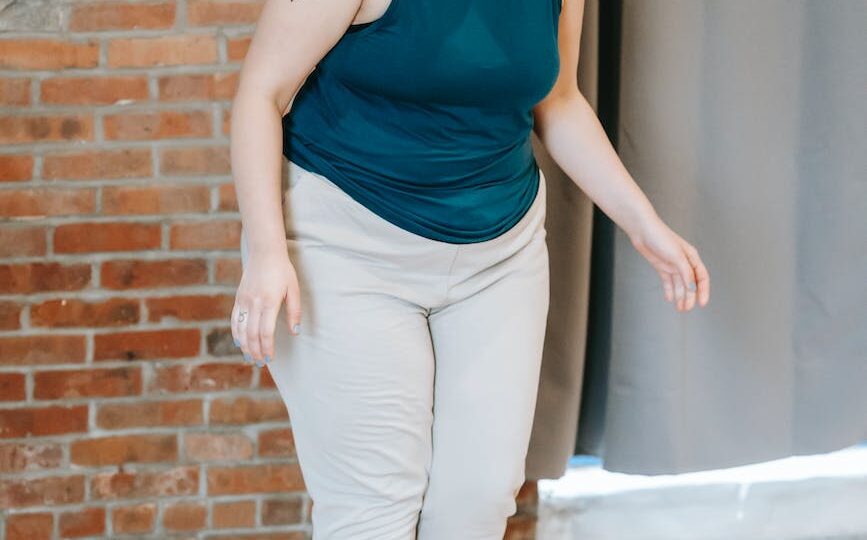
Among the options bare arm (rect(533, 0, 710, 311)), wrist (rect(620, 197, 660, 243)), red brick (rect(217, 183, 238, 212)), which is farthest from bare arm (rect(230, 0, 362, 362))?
red brick (rect(217, 183, 238, 212))

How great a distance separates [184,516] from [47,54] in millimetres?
866

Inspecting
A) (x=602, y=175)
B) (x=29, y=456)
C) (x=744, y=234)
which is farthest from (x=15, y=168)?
(x=744, y=234)

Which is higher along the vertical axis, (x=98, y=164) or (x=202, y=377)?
(x=98, y=164)

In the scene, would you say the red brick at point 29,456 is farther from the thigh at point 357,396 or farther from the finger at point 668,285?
the finger at point 668,285

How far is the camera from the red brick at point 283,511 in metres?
1.83

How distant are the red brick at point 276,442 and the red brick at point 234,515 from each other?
4.2 inches

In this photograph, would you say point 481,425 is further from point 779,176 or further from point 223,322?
point 779,176

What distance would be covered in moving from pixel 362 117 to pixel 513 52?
0.64 ft

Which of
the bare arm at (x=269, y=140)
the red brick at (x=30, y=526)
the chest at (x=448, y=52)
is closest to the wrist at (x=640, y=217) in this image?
the chest at (x=448, y=52)

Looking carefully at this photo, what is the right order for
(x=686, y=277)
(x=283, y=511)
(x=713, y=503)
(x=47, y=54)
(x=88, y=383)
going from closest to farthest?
(x=686, y=277) → (x=47, y=54) → (x=88, y=383) → (x=283, y=511) → (x=713, y=503)

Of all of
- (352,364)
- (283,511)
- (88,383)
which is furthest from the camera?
(283,511)

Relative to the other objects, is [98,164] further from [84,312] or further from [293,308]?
[293,308]

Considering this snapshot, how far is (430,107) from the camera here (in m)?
1.14

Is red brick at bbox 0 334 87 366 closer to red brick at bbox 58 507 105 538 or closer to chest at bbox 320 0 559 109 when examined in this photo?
red brick at bbox 58 507 105 538
